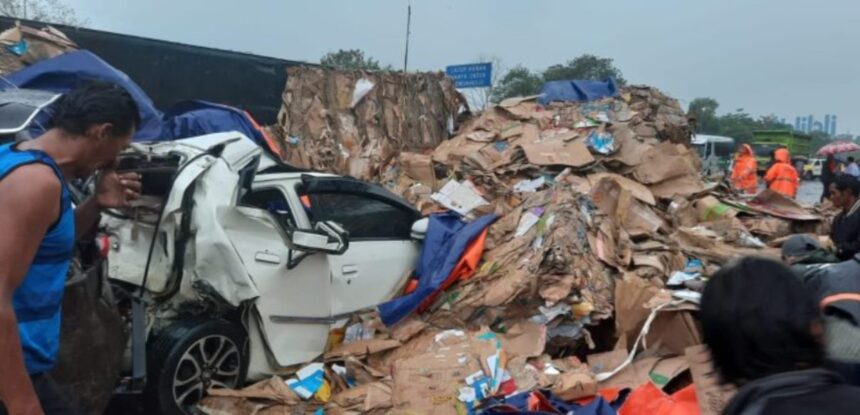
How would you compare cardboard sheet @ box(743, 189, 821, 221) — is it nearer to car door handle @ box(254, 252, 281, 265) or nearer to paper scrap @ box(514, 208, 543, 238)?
paper scrap @ box(514, 208, 543, 238)

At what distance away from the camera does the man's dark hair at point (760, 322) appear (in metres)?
1.36

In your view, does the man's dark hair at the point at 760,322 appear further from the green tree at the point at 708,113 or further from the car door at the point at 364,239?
the green tree at the point at 708,113

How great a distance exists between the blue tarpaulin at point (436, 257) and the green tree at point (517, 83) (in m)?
28.0

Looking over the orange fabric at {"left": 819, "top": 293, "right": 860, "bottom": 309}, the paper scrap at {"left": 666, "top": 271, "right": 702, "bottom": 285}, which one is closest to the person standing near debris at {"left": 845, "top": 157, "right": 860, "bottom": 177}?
the paper scrap at {"left": 666, "top": 271, "right": 702, "bottom": 285}

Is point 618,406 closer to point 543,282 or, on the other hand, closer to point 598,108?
point 543,282

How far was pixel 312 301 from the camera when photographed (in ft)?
15.3

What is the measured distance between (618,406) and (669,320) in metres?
0.77

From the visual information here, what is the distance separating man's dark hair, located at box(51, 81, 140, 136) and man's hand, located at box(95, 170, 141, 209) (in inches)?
13.6

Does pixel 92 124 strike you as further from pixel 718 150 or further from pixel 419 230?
pixel 718 150

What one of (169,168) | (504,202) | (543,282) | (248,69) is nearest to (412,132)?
(248,69)

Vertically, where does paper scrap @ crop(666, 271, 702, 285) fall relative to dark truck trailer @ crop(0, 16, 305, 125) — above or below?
below

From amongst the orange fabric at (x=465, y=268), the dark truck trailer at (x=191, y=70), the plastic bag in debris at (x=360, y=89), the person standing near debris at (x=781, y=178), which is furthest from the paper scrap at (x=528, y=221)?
the person standing near debris at (x=781, y=178)

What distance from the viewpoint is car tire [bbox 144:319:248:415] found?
410 centimetres

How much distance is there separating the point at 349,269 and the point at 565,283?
57.3 inches
